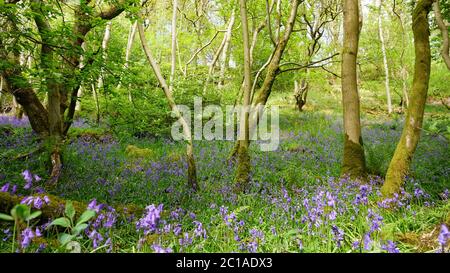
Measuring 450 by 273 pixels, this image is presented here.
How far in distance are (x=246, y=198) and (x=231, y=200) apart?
0.96ft

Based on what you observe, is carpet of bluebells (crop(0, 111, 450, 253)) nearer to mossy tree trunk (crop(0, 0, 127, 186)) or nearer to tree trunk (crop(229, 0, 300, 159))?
mossy tree trunk (crop(0, 0, 127, 186))

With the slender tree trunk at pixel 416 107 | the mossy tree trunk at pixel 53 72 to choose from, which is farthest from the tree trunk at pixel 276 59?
the mossy tree trunk at pixel 53 72

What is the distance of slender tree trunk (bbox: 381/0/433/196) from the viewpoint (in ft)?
14.5

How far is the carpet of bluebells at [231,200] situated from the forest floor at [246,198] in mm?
20

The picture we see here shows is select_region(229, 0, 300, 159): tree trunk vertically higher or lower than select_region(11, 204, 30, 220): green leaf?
higher

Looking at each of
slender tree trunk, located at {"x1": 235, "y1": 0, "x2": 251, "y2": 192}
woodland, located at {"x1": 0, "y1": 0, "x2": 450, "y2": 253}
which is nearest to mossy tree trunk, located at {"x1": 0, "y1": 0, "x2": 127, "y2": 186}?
woodland, located at {"x1": 0, "y1": 0, "x2": 450, "y2": 253}

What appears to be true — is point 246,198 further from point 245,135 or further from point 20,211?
point 20,211

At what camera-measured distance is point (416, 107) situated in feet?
14.7

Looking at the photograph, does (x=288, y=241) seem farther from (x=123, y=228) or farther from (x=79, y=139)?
(x=79, y=139)

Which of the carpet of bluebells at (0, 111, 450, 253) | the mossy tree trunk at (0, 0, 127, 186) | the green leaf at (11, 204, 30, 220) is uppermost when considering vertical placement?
the mossy tree trunk at (0, 0, 127, 186)

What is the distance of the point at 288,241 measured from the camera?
3.11 metres

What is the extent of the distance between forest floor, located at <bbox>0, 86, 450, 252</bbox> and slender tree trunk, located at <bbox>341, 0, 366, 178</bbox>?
500mm

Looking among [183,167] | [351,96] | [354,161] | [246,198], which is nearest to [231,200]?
[246,198]
